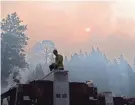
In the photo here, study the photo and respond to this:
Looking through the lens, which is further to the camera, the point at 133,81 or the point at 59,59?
the point at 133,81

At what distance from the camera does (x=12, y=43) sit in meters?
29.3

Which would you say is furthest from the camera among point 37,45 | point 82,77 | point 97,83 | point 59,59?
point 97,83

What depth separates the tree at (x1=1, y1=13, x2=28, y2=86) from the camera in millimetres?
27812

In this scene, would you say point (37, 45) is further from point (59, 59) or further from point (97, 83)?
point (59, 59)

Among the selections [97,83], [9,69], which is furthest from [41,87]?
[97,83]

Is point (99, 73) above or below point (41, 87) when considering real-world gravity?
above

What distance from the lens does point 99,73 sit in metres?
32.8

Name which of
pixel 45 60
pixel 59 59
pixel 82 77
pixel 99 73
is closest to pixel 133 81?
pixel 99 73

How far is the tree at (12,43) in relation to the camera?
27.8 metres

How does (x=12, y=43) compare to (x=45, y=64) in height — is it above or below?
above

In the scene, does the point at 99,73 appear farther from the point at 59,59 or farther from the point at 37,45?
the point at 59,59

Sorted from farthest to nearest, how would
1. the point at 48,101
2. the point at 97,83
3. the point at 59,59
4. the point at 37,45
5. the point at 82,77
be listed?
the point at 97,83 < the point at 82,77 < the point at 37,45 < the point at 59,59 < the point at 48,101

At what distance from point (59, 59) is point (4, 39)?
18096 mm

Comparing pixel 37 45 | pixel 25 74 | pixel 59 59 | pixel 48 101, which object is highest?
pixel 37 45
